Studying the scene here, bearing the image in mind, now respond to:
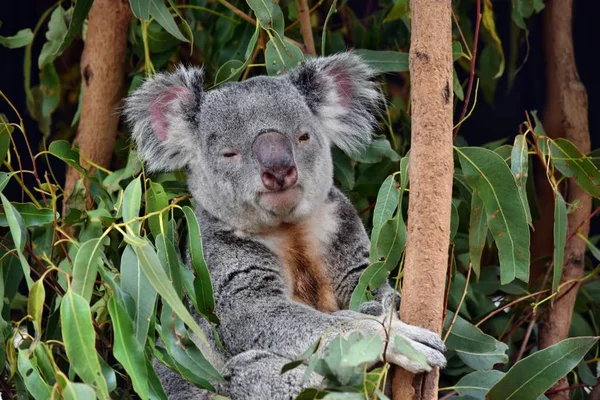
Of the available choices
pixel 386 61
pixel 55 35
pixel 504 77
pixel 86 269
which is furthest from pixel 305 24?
pixel 504 77

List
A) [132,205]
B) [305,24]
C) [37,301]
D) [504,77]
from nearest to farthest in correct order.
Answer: [37,301]
[132,205]
[305,24]
[504,77]

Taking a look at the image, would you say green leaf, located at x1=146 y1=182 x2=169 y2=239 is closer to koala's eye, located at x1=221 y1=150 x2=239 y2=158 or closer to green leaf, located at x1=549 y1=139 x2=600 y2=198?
koala's eye, located at x1=221 y1=150 x2=239 y2=158

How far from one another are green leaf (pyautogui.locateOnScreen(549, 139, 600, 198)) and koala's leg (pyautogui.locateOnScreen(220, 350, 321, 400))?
3.59 ft

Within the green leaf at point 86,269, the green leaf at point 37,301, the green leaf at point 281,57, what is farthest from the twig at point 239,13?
the green leaf at point 37,301

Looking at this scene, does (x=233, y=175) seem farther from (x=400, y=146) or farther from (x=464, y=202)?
(x=400, y=146)

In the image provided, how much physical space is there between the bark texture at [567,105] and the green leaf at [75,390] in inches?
86.2

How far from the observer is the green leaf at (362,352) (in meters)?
2.24

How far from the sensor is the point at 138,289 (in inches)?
105

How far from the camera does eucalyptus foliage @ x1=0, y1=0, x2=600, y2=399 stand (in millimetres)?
2484

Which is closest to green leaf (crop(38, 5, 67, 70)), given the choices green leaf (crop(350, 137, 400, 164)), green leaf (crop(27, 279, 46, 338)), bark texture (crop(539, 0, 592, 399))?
green leaf (crop(350, 137, 400, 164))

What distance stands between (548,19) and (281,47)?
165 centimetres

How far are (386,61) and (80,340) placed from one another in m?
1.83

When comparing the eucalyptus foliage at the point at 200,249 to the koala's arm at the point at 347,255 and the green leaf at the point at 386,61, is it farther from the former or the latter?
the koala's arm at the point at 347,255

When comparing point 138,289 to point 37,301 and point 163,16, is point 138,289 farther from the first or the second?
point 163,16
